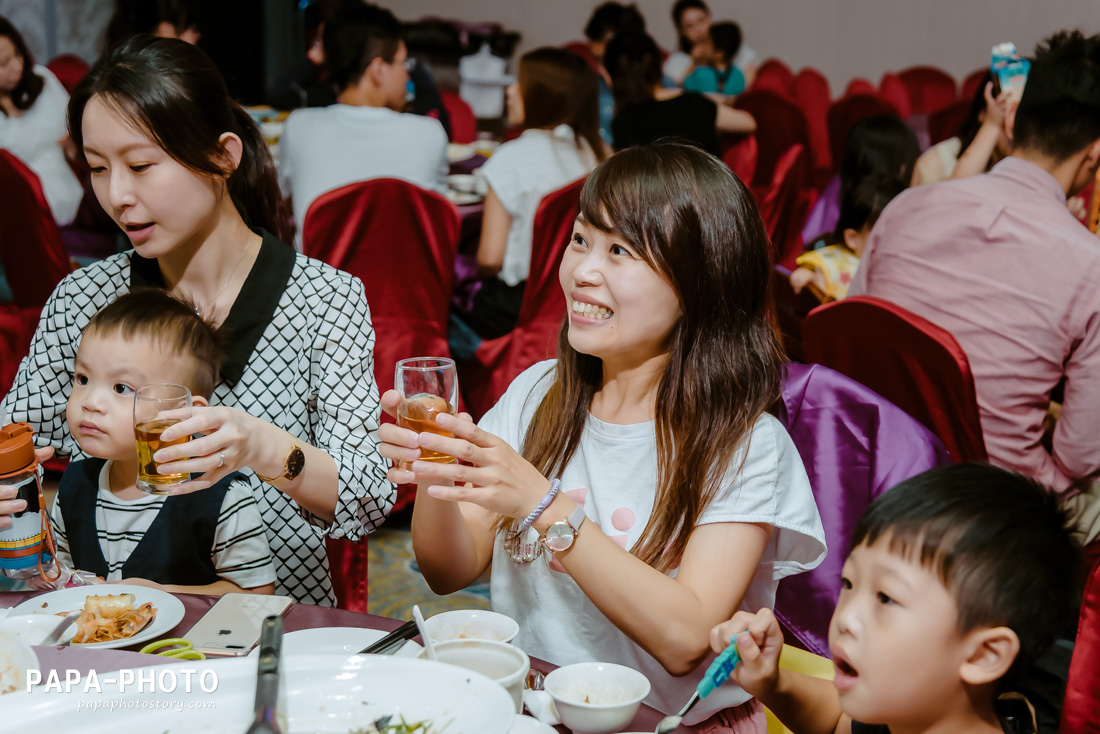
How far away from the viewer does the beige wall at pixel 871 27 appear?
Answer: 25.0 feet

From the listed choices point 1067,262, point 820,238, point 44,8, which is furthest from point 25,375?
point 44,8

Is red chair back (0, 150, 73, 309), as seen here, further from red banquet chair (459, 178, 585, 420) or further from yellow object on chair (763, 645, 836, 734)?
yellow object on chair (763, 645, 836, 734)

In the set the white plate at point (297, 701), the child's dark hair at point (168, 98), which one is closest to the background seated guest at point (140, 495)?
the child's dark hair at point (168, 98)

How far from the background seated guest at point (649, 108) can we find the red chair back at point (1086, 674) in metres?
3.03

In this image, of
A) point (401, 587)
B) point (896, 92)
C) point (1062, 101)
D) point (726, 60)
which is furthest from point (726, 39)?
point (401, 587)

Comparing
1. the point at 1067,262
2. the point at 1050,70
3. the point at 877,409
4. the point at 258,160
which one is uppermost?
the point at 1050,70

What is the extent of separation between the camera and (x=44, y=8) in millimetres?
7719

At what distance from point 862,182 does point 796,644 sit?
6.69 feet

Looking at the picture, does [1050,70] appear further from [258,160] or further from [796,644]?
[258,160]

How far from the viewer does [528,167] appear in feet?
11.2

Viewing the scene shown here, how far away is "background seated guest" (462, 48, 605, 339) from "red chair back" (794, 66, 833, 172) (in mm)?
3585

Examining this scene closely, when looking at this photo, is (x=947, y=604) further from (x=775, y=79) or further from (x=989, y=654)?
(x=775, y=79)

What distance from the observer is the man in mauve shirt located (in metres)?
2.13

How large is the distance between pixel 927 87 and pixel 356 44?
218 inches
